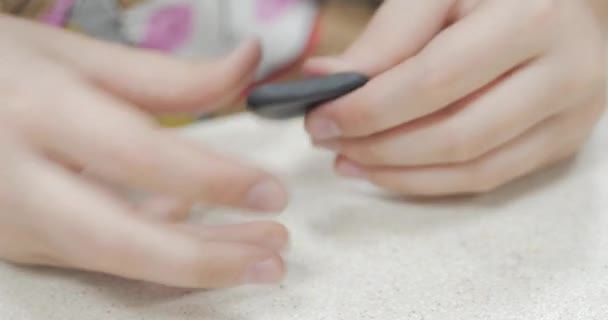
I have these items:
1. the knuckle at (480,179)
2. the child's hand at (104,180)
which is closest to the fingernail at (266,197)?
the child's hand at (104,180)

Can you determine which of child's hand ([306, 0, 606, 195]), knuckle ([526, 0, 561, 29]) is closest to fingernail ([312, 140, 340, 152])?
child's hand ([306, 0, 606, 195])

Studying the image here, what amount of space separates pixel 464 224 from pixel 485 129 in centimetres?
5

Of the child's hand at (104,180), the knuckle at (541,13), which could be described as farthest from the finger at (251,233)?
the knuckle at (541,13)

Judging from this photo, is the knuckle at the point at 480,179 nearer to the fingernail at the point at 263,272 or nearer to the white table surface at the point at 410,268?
the white table surface at the point at 410,268

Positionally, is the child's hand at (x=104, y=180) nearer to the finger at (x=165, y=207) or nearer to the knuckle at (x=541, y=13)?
the finger at (x=165, y=207)

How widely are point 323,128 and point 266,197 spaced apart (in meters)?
0.06

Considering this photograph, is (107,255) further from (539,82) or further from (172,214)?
(539,82)

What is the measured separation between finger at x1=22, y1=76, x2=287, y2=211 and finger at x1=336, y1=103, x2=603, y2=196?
105 mm

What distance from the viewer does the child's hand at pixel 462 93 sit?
0.34 m

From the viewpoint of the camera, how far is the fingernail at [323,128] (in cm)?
35

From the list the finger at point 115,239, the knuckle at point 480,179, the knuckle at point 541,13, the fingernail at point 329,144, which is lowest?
the finger at point 115,239

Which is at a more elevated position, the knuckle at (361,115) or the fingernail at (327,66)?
the fingernail at (327,66)

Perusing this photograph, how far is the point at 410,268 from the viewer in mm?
331

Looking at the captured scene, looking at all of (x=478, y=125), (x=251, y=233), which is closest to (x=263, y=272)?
(x=251, y=233)
